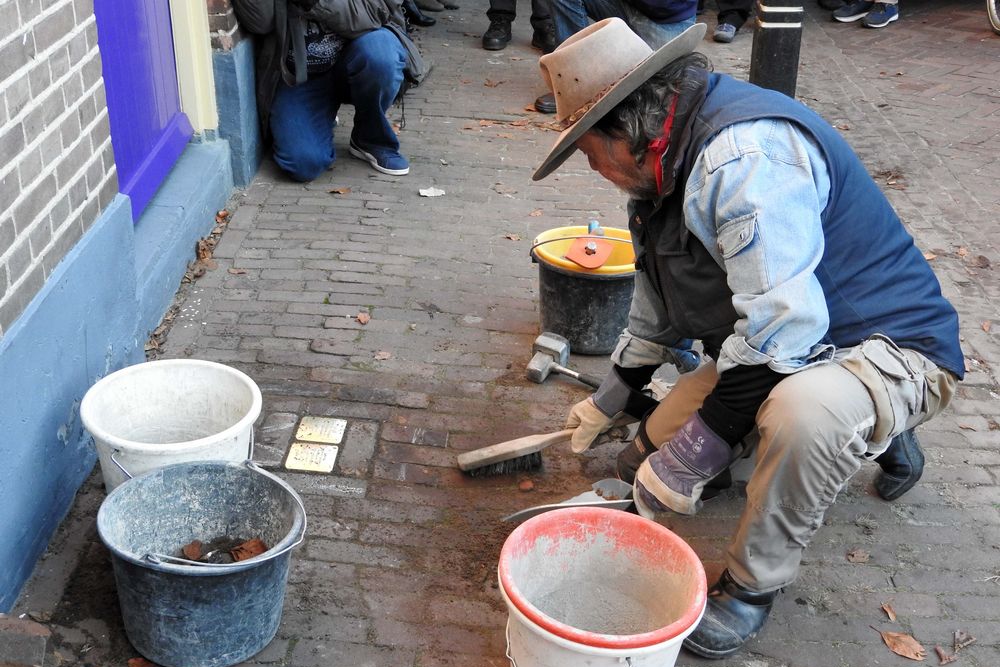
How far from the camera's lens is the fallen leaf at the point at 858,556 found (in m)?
3.41

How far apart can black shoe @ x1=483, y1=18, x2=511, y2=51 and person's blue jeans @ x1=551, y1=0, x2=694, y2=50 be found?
1051 millimetres

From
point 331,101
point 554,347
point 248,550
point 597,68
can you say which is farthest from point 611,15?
point 248,550

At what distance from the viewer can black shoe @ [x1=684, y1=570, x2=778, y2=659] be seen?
297cm

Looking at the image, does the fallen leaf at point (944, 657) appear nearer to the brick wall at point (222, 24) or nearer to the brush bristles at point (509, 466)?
the brush bristles at point (509, 466)

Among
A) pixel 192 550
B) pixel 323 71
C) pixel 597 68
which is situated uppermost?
pixel 597 68

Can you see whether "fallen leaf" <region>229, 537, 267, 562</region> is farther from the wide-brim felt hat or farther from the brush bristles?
the wide-brim felt hat

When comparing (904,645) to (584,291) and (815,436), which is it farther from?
(584,291)

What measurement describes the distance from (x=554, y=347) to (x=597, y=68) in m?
1.60

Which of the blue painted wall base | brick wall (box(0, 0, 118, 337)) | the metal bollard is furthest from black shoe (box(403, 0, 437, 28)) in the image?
brick wall (box(0, 0, 118, 337))

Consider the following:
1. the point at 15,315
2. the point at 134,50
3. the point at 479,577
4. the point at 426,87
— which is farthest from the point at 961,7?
the point at 15,315

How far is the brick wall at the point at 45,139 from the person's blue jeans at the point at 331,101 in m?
2.32

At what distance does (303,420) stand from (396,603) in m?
1.00

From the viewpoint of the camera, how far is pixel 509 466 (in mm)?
3670

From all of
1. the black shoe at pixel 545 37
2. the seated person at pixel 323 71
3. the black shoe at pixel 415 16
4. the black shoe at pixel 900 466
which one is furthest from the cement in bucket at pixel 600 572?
the black shoe at pixel 415 16
